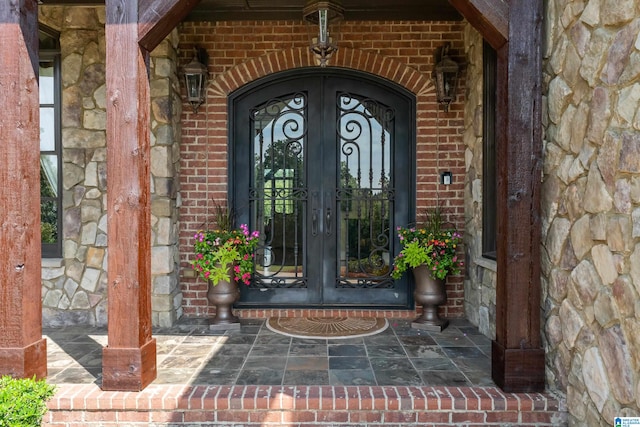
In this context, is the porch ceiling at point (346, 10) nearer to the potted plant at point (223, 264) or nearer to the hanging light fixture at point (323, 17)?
the hanging light fixture at point (323, 17)

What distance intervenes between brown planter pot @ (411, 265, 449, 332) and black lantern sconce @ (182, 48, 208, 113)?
2464mm

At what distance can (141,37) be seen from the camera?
2.52 metres

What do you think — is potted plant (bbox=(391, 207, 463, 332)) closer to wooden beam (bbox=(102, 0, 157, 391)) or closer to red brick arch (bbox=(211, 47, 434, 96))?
red brick arch (bbox=(211, 47, 434, 96))

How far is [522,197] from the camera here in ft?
8.27

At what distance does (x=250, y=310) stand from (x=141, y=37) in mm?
2547

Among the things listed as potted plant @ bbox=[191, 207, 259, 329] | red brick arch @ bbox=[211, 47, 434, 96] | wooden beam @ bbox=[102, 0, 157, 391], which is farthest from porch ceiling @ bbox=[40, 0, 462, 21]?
potted plant @ bbox=[191, 207, 259, 329]

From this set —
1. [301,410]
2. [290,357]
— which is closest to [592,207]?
[301,410]

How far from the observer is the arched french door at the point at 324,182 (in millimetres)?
4199

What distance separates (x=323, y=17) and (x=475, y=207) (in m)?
1.99

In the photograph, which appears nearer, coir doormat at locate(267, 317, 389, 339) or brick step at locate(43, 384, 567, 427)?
brick step at locate(43, 384, 567, 427)

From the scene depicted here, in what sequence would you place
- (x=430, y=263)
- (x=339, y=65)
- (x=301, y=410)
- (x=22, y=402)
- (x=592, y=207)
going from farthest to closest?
(x=339, y=65) → (x=430, y=263) → (x=301, y=410) → (x=592, y=207) → (x=22, y=402)

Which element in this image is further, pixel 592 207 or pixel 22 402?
pixel 592 207

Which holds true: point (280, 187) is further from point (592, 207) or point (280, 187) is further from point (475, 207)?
point (592, 207)

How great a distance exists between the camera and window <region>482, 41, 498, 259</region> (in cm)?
366
